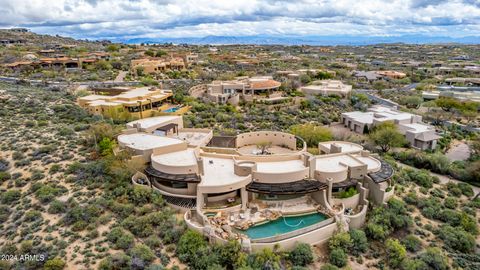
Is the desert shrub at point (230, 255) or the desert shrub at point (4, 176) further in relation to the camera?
the desert shrub at point (4, 176)

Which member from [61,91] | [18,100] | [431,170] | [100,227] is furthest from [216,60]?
[100,227]

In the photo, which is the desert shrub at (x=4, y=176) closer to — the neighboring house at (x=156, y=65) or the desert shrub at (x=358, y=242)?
the desert shrub at (x=358, y=242)

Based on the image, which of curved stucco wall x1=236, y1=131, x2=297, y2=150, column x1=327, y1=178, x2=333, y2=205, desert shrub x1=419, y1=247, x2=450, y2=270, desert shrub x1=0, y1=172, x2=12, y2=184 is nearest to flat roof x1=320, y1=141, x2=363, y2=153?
curved stucco wall x1=236, y1=131, x2=297, y2=150

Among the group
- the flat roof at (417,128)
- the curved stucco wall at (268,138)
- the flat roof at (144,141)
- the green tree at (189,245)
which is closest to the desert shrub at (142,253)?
the green tree at (189,245)

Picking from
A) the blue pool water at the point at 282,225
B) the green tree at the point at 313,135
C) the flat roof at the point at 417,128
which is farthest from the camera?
the flat roof at the point at 417,128

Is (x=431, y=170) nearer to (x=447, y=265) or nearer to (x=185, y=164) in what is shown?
(x=447, y=265)

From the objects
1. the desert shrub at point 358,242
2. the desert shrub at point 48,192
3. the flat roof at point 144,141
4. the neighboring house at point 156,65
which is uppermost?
the neighboring house at point 156,65

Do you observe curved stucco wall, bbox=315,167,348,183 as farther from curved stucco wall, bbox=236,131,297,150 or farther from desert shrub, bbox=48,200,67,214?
desert shrub, bbox=48,200,67,214
